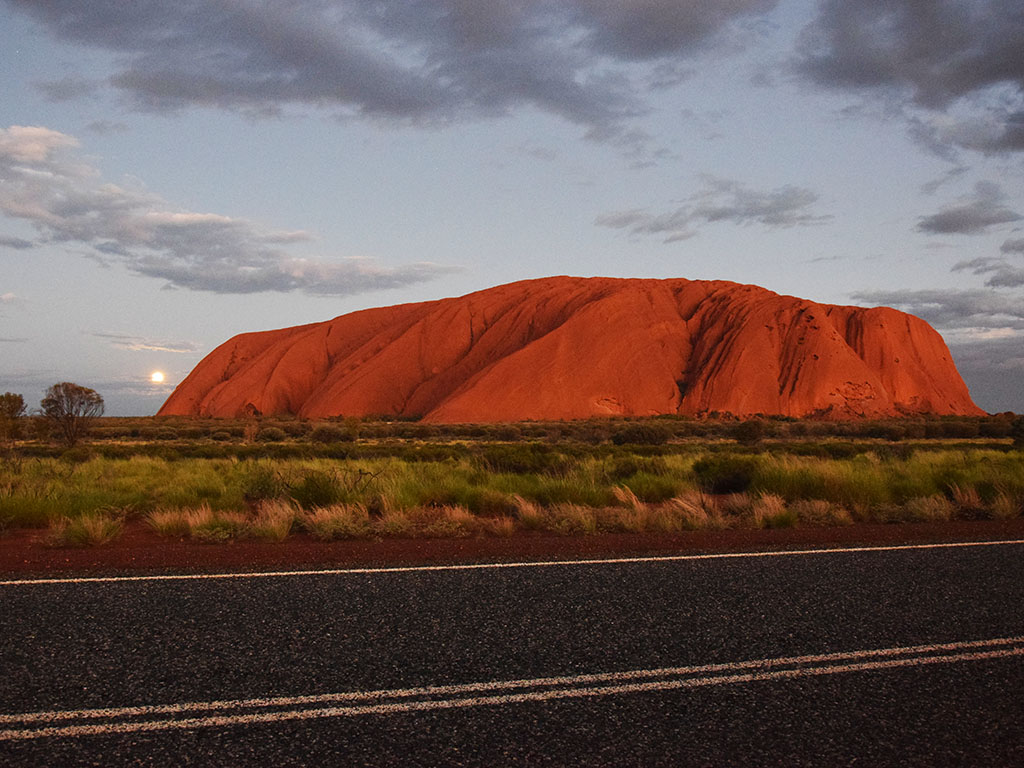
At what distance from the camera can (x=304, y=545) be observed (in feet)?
30.7

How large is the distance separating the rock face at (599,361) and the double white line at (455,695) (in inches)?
2279

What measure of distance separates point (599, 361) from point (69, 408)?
4421cm

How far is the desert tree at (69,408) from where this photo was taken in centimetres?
3262

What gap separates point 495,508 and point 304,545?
3901mm

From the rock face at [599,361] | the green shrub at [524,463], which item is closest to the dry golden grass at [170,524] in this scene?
the green shrub at [524,463]

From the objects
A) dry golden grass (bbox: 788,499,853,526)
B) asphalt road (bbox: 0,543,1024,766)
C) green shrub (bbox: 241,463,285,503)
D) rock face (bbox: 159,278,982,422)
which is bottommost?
dry golden grass (bbox: 788,499,853,526)

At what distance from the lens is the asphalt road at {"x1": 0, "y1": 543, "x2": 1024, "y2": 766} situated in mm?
3488

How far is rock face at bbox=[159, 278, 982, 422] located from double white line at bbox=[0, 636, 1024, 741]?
5788cm

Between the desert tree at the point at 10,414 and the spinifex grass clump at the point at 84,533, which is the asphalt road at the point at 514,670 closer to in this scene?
the spinifex grass clump at the point at 84,533

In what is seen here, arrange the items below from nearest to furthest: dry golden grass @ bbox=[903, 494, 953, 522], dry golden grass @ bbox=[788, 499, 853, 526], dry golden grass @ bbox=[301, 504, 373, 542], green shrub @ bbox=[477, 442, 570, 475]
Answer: dry golden grass @ bbox=[301, 504, 373, 542]
dry golden grass @ bbox=[788, 499, 853, 526]
dry golden grass @ bbox=[903, 494, 953, 522]
green shrub @ bbox=[477, 442, 570, 475]

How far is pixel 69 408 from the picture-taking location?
3281 cm

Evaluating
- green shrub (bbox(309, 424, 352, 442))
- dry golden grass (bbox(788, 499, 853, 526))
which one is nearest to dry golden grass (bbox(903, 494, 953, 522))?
dry golden grass (bbox(788, 499, 853, 526))

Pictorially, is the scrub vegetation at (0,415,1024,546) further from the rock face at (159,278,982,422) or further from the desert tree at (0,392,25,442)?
the rock face at (159,278,982,422)

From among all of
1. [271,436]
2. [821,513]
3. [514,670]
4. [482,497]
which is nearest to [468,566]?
[514,670]
